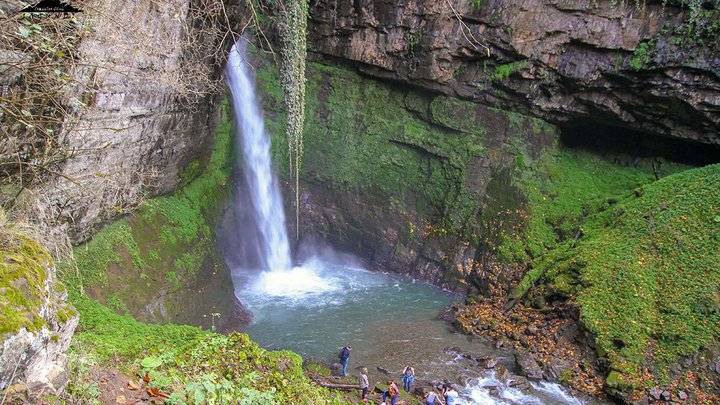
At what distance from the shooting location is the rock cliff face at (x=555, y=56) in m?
12.6

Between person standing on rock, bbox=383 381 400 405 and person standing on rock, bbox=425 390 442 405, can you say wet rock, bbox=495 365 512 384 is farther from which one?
person standing on rock, bbox=383 381 400 405

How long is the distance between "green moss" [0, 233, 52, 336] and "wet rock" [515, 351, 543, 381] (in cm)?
909

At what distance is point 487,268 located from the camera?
14648 millimetres

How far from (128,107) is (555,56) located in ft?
36.3

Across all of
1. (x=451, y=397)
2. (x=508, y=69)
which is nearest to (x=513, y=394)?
(x=451, y=397)

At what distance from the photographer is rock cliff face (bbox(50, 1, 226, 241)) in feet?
23.9

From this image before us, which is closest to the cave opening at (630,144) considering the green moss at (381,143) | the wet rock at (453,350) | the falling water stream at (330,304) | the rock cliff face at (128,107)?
the green moss at (381,143)

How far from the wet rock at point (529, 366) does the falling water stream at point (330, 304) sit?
235 millimetres

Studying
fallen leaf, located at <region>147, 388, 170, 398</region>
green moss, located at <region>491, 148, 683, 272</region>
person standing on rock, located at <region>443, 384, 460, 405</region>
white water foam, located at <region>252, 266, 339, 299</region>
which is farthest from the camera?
green moss, located at <region>491, 148, 683, 272</region>

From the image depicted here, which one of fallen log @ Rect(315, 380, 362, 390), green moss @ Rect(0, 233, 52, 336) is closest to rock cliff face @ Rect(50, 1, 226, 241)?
green moss @ Rect(0, 233, 52, 336)

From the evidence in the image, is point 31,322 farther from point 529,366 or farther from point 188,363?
point 529,366

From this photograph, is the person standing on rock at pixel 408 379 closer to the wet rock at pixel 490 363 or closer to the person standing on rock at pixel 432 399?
the person standing on rock at pixel 432 399

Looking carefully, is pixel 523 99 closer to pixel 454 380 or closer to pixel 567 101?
pixel 567 101

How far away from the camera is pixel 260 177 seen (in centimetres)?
1630
